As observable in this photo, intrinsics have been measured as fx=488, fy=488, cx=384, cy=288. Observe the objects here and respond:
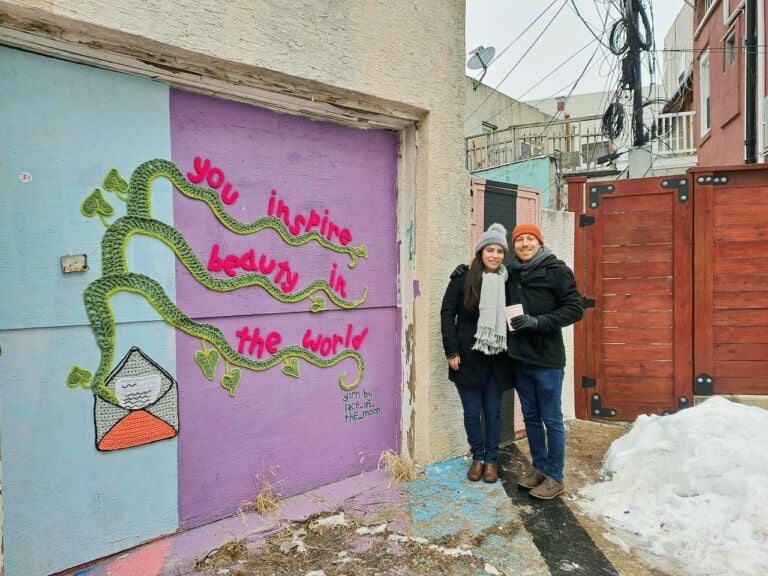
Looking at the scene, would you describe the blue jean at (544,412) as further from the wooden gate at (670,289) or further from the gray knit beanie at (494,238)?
the wooden gate at (670,289)

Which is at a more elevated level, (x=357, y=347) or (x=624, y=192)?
(x=624, y=192)

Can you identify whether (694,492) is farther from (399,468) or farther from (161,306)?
(161,306)

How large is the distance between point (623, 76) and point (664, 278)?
675cm

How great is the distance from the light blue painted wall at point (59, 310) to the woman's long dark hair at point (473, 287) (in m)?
2.02

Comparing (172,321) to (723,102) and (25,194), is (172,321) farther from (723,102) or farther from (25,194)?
(723,102)

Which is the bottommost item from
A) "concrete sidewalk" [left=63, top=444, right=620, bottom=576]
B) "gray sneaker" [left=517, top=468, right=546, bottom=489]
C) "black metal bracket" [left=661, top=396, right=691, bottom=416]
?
"concrete sidewalk" [left=63, top=444, right=620, bottom=576]

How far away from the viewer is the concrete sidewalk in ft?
8.54

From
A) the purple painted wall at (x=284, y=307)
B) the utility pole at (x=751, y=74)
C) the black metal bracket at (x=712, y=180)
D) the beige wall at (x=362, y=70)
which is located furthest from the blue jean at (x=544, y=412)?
the utility pole at (x=751, y=74)

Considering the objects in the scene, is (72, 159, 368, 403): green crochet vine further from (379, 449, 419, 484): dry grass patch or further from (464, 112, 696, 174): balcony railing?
(464, 112, 696, 174): balcony railing

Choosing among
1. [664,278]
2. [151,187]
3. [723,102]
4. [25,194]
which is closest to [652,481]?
[664,278]

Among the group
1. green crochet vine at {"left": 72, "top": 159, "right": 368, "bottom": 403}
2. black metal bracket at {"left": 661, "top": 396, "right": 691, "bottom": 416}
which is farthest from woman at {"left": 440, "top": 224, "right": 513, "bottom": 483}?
black metal bracket at {"left": 661, "top": 396, "right": 691, "bottom": 416}

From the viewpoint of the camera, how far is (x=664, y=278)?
16.8 ft

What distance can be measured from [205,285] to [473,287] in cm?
179

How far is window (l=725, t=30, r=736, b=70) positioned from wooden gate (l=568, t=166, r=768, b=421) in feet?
24.2
